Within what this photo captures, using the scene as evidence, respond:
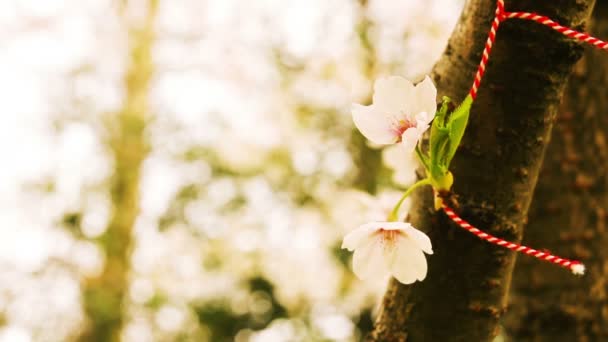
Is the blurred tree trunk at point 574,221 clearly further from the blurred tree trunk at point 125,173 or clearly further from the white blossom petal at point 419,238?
the blurred tree trunk at point 125,173

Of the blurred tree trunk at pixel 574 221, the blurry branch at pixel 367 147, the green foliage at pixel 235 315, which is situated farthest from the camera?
the green foliage at pixel 235 315

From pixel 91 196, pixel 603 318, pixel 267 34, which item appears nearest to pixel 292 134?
pixel 267 34

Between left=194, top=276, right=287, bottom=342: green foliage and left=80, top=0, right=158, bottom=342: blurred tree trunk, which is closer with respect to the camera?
left=80, top=0, right=158, bottom=342: blurred tree trunk

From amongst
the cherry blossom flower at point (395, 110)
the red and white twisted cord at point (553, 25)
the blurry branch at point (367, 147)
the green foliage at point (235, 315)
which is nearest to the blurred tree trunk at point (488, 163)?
the red and white twisted cord at point (553, 25)

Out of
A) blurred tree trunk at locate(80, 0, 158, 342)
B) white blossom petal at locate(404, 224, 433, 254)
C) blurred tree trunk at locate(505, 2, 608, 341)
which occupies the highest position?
white blossom petal at locate(404, 224, 433, 254)

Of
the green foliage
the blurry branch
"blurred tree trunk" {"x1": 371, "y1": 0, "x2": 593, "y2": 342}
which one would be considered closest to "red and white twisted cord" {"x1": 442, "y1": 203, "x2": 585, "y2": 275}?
"blurred tree trunk" {"x1": 371, "y1": 0, "x2": 593, "y2": 342}

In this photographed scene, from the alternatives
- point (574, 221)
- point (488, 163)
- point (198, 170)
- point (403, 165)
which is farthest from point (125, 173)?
point (488, 163)

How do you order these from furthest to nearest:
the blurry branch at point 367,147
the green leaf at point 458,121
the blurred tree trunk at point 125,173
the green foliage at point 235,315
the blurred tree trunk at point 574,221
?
the green foliage at point 235,315 < the blurred tree trunk at point 125,173 < the blurry branch at point 367,147 < the blurred tree trunk at point 574,221 < the green leaf at point 458,121

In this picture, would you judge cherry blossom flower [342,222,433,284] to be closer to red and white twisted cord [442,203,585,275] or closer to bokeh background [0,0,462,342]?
red and white twisted cord [442,203,585,275]
